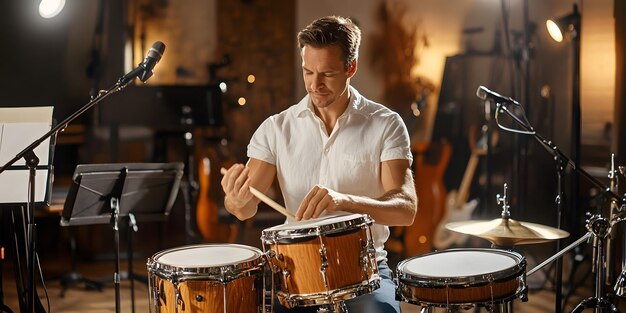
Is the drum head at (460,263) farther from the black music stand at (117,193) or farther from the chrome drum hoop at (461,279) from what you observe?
the black music stand at (117,193)

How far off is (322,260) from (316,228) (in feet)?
0.32

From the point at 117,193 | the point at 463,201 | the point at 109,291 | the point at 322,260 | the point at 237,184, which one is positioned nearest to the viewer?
the point at 322,260

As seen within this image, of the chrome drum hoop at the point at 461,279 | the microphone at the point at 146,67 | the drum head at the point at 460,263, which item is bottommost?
the chrome drum hoop at the point at 461,279

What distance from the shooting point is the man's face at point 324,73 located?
2867 millimetres

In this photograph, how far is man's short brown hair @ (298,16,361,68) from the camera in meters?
2.87

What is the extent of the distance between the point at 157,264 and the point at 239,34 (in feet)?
13.0

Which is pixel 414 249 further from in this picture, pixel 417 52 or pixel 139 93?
pixel 139 93

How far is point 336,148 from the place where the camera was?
2.99 m

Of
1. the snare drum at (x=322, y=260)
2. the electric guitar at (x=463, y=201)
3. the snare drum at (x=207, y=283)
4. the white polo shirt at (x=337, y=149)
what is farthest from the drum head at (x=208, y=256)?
the electric guitar at (x=463, y=201)

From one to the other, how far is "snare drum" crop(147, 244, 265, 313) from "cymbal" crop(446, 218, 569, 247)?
1.16 metres

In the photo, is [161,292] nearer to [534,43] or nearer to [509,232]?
[509,232]

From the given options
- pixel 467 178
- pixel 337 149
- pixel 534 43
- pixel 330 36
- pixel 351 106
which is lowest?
pixel 467 178

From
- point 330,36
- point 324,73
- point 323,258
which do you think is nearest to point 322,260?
point 323,258

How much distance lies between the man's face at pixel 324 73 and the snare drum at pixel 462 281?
0.66m
